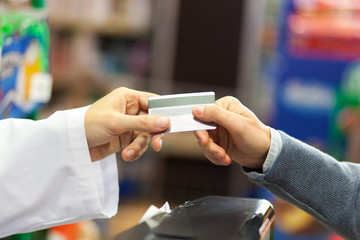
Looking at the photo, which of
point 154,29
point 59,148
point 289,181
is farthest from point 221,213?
point 154,29

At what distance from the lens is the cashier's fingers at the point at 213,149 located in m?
0.98

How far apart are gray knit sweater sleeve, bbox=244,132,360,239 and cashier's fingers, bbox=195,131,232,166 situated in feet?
0.16

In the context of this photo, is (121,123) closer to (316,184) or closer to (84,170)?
(84,170)

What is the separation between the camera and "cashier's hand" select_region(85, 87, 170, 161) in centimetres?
92

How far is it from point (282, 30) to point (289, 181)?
2288 millimetres

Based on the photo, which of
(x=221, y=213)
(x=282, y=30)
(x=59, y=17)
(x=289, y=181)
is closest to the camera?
(x=221, y=213)

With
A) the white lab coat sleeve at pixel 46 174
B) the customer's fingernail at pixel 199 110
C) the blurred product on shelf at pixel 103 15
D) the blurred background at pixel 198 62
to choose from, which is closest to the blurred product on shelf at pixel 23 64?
the white lab coat sleeve at pixel 46 174

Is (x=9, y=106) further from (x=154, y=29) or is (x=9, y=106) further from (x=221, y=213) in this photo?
(x=154, y=29)

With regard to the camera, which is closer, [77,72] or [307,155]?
[307,155]

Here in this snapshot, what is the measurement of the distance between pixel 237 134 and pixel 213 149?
Answer: 52 millimetres

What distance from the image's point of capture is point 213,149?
99 centimetres

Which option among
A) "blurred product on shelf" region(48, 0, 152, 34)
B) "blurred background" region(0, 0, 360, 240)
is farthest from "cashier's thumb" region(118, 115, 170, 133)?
"blurred product on shelf" region(48, 0, 152, 34)

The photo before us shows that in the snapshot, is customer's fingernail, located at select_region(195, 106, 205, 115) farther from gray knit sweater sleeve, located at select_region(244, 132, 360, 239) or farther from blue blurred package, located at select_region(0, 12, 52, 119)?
blue blurred package, located at select_region(0, 12, 52, 119)

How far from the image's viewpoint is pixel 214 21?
157 inches
